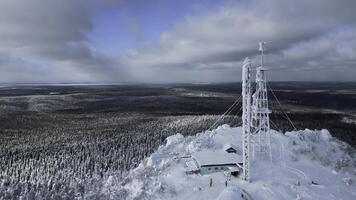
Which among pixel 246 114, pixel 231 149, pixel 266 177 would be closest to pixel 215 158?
pixel 231 149

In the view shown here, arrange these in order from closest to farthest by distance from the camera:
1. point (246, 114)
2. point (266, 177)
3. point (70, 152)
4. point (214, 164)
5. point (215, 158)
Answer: point (246, 114) < point (266, 177) < point (214, 164) < point (215, 158) < point (70, 152)

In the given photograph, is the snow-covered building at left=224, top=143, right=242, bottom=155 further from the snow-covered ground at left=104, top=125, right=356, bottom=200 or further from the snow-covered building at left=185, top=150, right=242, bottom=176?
the snow-covered building at left=185, top=150, right=242, bottom=176

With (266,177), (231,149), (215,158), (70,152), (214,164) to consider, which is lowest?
(70,152)

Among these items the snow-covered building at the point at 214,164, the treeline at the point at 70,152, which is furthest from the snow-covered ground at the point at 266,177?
the treeline at the point at 70,152

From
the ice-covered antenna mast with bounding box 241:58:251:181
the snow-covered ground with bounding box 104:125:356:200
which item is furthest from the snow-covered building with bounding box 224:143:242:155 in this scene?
the ice-covered antenna mast with bounding box 241:58:251:181

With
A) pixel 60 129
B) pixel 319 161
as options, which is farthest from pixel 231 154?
pixel 60 129

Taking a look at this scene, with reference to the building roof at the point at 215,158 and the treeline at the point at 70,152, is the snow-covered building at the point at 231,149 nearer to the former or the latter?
the building roof at the point at 215,158

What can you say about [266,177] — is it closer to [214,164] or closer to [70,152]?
[214,164]

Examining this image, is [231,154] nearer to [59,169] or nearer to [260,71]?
[260,71]

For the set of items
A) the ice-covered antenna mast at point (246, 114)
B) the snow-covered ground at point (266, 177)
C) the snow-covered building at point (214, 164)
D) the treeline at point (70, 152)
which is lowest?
the treeline at point (70, 152)
